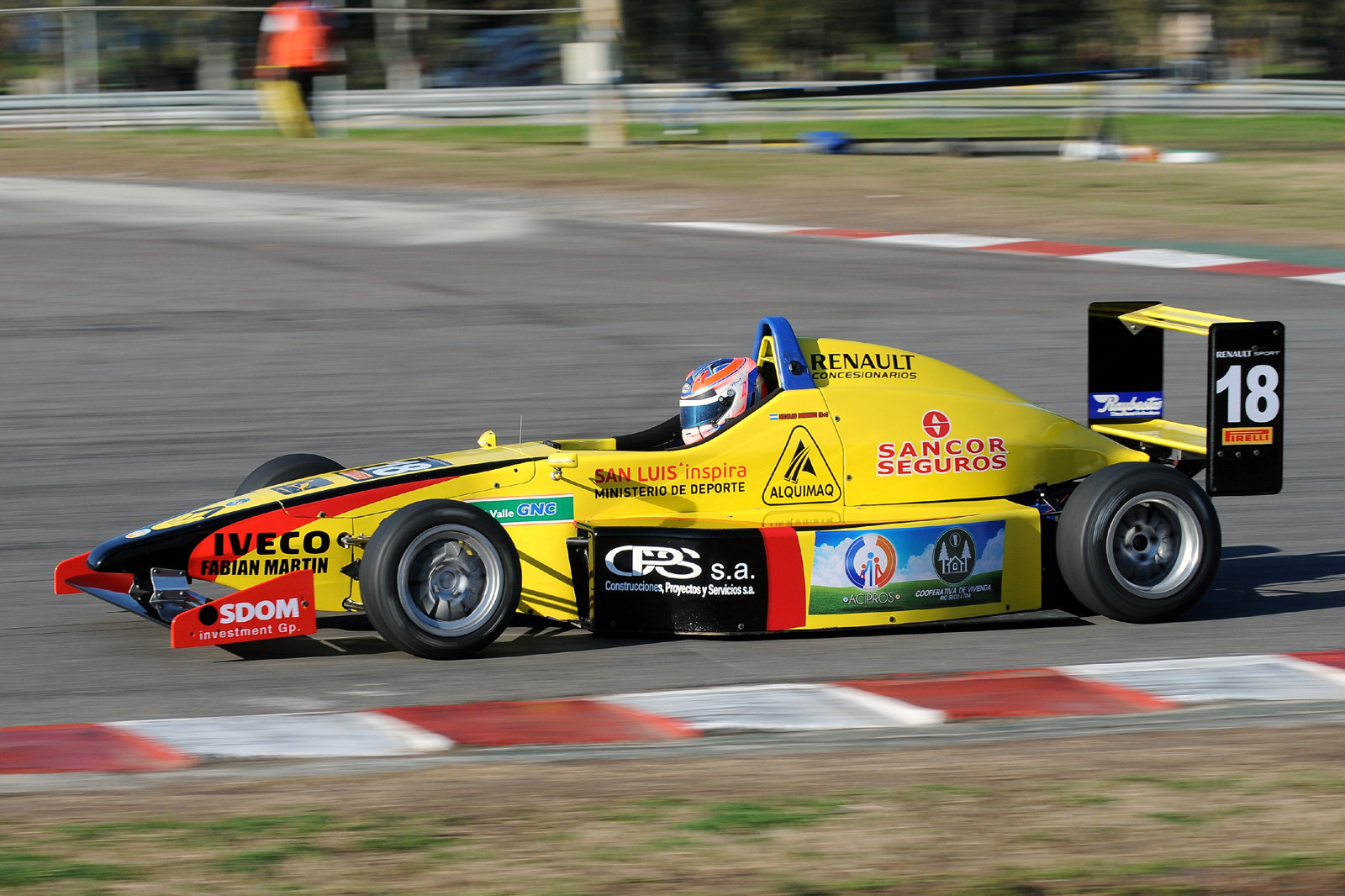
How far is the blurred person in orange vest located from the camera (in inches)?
879

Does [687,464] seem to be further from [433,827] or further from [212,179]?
[212,179]

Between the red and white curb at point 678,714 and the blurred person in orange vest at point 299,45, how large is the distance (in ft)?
60.1

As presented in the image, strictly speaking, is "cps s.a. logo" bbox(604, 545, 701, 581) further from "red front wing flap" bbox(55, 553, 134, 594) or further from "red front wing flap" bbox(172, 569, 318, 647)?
"red front wing flap" bbox(55, 553, 134, 594)

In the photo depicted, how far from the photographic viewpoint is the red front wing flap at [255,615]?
227 inches

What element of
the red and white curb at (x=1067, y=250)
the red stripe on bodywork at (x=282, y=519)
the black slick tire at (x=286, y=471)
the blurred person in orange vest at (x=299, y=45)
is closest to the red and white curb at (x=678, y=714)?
the red stripe on bodywork at (x=282, y=519)

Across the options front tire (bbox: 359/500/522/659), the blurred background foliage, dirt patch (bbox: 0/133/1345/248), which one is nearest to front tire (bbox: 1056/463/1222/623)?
front tire (bbox: 359/500/522/659)

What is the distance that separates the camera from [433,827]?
14.0 feet

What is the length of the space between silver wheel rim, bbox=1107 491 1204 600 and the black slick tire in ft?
9.81

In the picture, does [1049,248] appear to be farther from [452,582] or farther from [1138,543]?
[452,582]

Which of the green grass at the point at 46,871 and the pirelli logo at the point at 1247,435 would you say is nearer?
the green grass at the point at 46,871

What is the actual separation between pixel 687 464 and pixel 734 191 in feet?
45.3

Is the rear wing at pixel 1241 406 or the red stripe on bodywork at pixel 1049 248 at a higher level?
the red stripe on bodywork at pixel 1049 248

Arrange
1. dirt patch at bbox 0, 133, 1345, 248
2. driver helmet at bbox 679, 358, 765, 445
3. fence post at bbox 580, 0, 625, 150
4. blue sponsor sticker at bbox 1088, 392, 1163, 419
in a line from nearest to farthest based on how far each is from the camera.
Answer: driver helmet at bbox 679, 358, 765, 445, blue sponsor sticker at bbox 1088, 392, 1163, 419, dirt patch at bbox 0, 133, 1345, 248, fence post at bbox 580, 0, 625, 150

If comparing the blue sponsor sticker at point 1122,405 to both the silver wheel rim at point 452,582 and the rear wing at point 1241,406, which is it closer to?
the rear wing at point 1241,406
